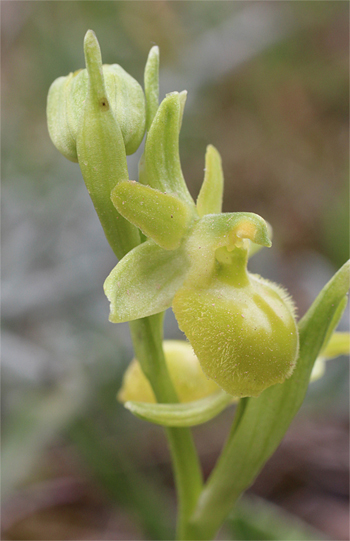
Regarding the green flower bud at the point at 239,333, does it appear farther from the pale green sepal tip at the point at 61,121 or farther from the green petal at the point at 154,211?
the pale green sepal tip at the point at 61,121

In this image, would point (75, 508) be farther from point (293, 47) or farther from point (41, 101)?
point (293, 47)

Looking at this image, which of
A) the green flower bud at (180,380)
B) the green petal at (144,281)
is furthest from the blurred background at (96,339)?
the green flower bud at (180,380)

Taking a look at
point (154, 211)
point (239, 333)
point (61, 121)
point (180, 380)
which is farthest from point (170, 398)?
point (61, 121)

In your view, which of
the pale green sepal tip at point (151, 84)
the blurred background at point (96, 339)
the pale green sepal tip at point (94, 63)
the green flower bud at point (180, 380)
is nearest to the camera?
the pale green sepal tip at point (94, 63)

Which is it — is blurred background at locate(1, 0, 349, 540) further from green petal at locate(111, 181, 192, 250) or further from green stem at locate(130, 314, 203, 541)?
green stem at locate(130, 314, 203, 541)

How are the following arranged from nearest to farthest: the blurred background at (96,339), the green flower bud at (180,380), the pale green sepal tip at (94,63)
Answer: the pale green sepal tip at (94,63)
the green flower bud at (180,380)
the blurred background at (96,339)

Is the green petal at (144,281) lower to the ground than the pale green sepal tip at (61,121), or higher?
lower

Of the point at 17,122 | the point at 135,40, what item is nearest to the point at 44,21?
the point at 135,40

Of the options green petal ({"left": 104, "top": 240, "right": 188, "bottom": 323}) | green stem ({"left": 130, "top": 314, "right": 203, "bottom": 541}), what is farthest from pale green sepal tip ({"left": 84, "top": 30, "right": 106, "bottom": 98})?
green stem ({"left": 130, "top": 314, "right": 203, "bottom": 541})
